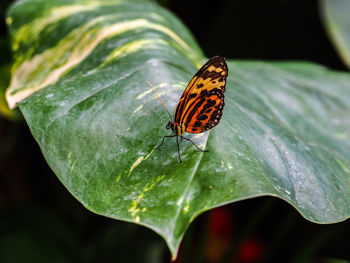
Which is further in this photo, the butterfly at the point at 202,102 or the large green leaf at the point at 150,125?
the butterfly at the point at 202,102

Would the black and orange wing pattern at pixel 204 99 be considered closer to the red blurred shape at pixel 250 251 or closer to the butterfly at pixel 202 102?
the butterfly at pixel 202 102

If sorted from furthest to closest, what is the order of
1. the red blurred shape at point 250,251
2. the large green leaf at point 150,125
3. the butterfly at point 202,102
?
1. the red blurred shape at point 250,251
2. the butterfly at point 202,102
3. the large green leaf at point 150,125

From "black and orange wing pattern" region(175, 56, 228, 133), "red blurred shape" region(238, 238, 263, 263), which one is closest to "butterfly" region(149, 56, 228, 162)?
"black and orange wing pattern" region(175, 56, 228, 133)

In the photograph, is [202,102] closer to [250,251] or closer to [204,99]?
[204,99]

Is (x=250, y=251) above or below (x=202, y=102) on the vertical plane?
below

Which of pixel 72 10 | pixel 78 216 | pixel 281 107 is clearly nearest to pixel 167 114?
pixel 281 107

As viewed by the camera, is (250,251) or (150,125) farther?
(250,251)

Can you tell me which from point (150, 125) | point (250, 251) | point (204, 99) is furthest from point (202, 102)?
point (250, 251)

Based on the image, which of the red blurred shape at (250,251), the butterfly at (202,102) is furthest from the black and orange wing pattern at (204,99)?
the red blurred shape at (250,251)
